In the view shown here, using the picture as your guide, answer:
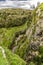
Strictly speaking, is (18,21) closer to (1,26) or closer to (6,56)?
(1,26)

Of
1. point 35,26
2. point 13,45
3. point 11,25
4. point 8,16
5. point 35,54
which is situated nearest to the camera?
point 35,54

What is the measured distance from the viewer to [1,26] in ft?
124

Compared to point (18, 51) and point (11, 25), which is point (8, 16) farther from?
point (18, 51)

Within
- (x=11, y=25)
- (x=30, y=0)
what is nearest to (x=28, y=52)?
(x=11, y=25)

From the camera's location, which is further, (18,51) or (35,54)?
(18,51)

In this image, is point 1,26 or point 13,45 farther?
point 1,26

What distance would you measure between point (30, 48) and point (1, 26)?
2027 centimetres

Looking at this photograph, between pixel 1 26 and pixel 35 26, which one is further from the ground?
pixel 35 26

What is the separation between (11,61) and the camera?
12898 mm

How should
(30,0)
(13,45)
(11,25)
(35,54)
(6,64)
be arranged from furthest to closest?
(30,0) < (11,25) < (13,45) < (35,54) < (6,64)

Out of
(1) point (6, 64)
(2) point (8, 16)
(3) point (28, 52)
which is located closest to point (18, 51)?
(3) point (28, 52)

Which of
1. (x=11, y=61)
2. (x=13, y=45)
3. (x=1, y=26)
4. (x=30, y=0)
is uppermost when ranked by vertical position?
(x=11, y=61)

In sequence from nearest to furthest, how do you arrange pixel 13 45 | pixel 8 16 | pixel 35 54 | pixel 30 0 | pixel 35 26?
pixel 35 54
pixel 35 26
pixel 13 45
pixel 8 16
pixel 30 0

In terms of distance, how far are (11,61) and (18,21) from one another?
79.4 ft
